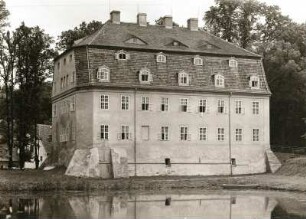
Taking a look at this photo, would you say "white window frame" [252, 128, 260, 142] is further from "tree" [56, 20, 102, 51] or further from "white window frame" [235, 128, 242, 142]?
"tree" [56, 20, 102, 51]

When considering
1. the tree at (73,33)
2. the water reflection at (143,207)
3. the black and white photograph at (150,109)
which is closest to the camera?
the water reflection at (143,207)

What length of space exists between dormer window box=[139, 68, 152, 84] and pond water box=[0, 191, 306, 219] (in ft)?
43.8

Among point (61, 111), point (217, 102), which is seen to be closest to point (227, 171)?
point (217, 102)

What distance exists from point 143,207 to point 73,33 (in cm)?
3594

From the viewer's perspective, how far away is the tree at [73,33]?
211 ft

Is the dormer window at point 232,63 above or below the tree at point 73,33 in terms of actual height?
below

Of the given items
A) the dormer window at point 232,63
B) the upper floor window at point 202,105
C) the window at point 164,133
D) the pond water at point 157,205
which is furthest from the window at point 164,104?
the pond water at point 157,205

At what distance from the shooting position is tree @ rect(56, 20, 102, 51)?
64312 millimetres

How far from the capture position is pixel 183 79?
53.0 meters

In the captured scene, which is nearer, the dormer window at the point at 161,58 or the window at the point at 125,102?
the window at the point at 125,102

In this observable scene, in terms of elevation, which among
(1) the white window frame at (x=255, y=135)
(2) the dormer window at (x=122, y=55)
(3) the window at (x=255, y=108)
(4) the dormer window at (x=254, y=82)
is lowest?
(1) the white window frame at (x=255, y=135)

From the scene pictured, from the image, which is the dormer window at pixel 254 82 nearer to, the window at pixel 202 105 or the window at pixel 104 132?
the window at pixel 202 105

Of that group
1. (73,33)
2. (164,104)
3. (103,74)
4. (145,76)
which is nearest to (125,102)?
(145,76)

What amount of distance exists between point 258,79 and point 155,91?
1036cm
